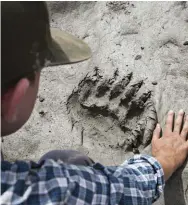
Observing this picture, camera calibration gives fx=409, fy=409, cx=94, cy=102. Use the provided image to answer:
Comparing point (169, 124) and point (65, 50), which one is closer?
point (65, 50)

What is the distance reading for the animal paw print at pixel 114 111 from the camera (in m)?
1.72

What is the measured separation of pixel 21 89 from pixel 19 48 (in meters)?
0.11

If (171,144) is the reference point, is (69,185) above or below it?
above

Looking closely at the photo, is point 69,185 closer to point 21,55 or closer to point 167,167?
point 21,55

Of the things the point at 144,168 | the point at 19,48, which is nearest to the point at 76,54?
the point at 19,48

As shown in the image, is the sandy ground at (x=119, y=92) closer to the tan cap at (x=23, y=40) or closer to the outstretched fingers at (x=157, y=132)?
the outstretched fingers at (x=157, y=132)

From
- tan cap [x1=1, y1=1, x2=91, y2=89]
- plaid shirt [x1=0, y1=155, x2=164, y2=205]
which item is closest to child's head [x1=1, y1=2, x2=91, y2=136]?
tan cap [x1=1, y1=1, x2=91, y2=89]

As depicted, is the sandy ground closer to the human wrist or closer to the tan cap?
the human wrist

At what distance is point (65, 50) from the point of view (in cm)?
127

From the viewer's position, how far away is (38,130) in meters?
1.87

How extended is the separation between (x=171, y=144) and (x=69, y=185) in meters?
0.62

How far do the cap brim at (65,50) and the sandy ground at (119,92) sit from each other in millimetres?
478

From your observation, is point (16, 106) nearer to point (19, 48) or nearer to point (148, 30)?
point (19, 48)

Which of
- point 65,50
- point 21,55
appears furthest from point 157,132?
point 21,55
